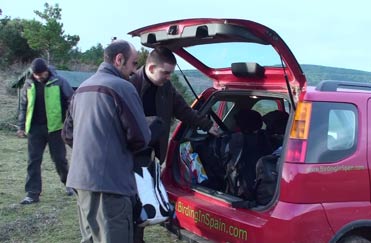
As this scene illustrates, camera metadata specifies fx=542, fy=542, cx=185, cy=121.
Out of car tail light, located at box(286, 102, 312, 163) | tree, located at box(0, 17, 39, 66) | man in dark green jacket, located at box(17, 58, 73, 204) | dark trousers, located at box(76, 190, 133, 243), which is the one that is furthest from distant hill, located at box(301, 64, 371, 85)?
tree, located at box(0, 17, 39, 66)

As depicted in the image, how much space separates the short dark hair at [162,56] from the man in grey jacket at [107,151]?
99 centimetres

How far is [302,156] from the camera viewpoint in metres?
3.56

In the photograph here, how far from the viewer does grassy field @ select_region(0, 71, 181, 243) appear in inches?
217

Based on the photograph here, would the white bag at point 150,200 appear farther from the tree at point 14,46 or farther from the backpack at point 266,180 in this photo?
the tree at point 14,46

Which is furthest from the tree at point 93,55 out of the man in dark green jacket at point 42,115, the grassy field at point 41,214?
the man in dark green jacket at point 42,115

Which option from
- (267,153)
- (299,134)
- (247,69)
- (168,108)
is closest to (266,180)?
(299,134)

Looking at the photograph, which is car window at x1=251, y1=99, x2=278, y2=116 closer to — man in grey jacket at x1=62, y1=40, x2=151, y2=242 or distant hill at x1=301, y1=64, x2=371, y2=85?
distant hill at x1=301, y1=64, x2=371, y2=85

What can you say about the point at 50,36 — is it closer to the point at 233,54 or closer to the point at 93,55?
the point at 93,55

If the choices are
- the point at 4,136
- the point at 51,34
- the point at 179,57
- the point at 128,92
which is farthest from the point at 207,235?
the point at 51,34

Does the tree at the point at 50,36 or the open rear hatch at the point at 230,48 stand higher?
the tree at the point at 50,36

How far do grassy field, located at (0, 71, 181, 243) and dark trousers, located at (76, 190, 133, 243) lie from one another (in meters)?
1.99

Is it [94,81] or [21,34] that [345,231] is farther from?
[21,34]

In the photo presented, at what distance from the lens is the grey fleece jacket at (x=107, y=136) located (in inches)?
133

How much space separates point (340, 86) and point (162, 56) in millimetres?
1470
